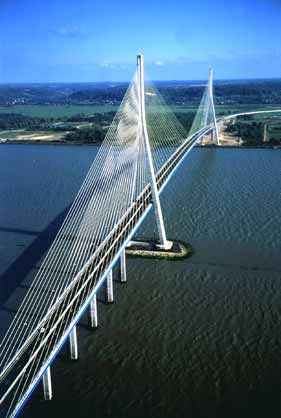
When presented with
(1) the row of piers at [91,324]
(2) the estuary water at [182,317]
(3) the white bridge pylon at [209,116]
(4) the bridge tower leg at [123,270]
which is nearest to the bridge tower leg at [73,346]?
(1) the row of piers at [91,324]

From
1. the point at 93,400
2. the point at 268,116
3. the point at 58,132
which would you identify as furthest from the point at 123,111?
the point at 268,116

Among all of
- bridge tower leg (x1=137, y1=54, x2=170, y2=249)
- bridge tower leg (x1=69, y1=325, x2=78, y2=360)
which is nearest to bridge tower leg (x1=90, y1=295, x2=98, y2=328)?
bridge tower leg (x1=69, y1=325, x2=78, y2=360)

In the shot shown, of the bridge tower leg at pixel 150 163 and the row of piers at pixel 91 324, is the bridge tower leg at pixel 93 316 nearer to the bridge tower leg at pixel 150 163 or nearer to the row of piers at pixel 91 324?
the row of piers at pixel 91 324

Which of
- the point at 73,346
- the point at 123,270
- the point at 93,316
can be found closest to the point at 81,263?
the point at 123,270

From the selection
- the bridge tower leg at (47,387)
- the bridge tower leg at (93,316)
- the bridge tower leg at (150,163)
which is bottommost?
the bridge tower leg at (47,387)

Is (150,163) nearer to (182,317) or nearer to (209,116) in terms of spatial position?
(182,317)

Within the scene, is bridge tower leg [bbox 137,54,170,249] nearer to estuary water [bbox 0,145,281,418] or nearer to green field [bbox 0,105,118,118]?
estuary water [bbox 0,145,281,418]
